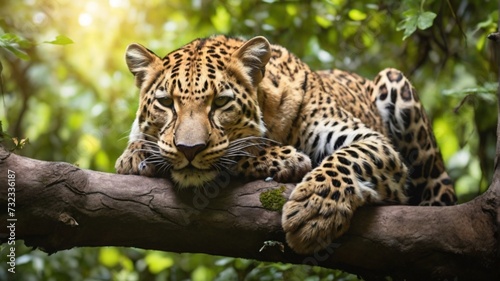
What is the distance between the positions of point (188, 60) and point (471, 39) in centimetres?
581

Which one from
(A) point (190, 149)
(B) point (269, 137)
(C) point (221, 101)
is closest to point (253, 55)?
(C) point (221, 101)

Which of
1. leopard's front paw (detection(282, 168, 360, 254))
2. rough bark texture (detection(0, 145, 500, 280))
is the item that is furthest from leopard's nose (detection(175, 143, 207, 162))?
leopard's front paw (detection(282, 168, 360, 254))

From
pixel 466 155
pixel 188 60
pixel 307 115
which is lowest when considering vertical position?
pixel 466 155

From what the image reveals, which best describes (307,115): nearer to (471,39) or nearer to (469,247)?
(469,247)

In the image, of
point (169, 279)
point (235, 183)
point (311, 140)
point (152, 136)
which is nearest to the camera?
point (235, 183)

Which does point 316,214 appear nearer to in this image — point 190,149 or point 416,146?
point 190,149

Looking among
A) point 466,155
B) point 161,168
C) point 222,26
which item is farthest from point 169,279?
point 466,155

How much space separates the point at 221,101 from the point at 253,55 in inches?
22.4

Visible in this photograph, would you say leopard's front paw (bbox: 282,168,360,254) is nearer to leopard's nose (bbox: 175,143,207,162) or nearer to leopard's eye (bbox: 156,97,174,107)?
leopard's nose (bbox: 175,143,207,162)

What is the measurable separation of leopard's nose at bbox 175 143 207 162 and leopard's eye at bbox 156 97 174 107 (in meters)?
0.61

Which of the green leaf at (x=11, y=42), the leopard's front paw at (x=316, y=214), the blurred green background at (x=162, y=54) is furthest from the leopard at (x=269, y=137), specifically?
the blurred green background at (x=162, y=54)

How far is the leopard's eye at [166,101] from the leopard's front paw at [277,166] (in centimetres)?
76

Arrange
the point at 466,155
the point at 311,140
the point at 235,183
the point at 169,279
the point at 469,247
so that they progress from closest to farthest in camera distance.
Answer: the point at 469,247 → the point at 235,183 → the point at 311,140 → the point at 169,279 → the point at 466,155

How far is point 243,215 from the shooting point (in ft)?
17.2
